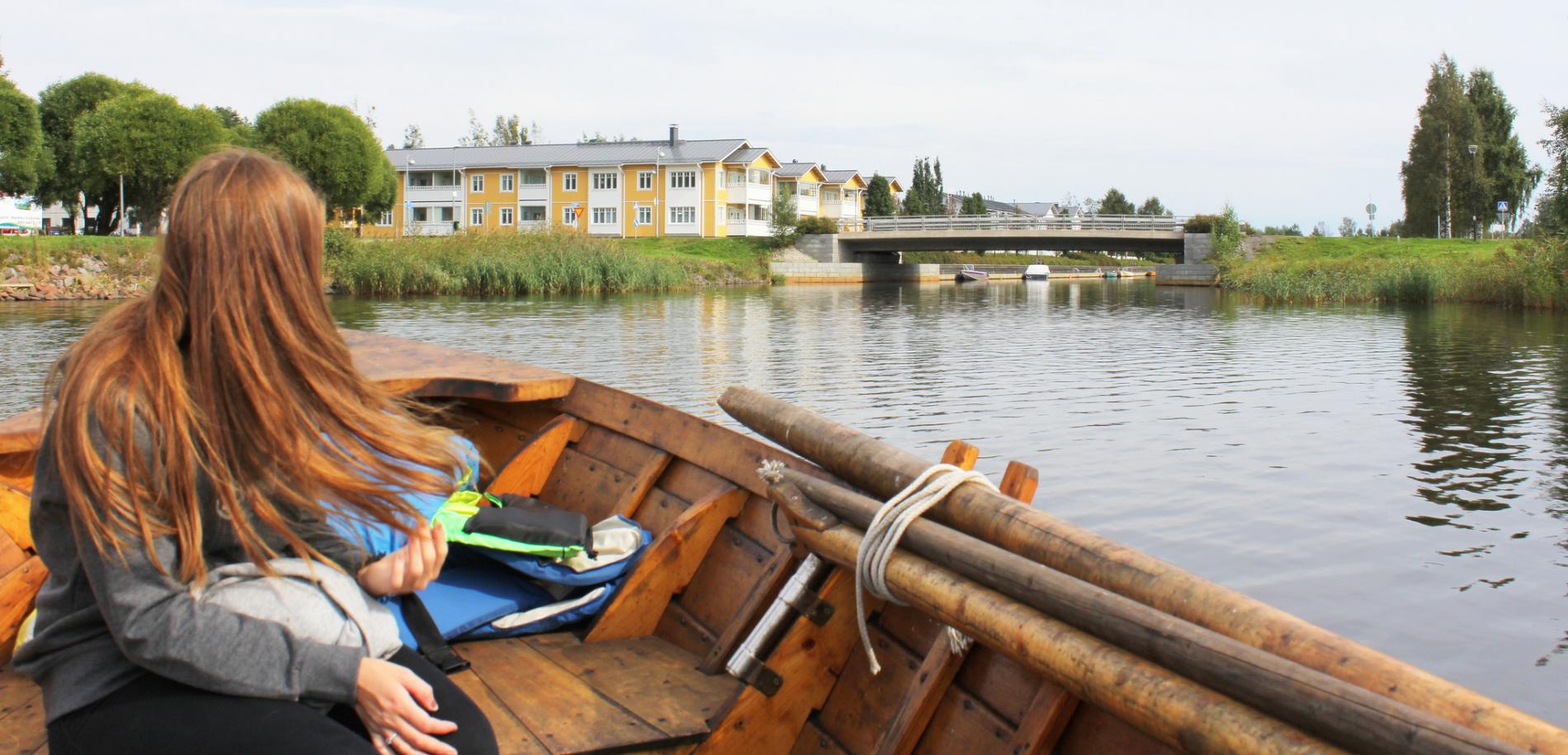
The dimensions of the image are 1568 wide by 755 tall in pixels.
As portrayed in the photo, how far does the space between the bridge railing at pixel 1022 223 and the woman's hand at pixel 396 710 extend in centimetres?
5781

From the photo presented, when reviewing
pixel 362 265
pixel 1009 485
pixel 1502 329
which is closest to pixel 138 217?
pixel 362 265

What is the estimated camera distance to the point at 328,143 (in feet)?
171

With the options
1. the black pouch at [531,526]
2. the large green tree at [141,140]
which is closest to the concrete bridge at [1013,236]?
the large green tree at [141,140]

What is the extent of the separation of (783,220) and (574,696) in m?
60.2

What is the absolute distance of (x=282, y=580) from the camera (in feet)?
6.40

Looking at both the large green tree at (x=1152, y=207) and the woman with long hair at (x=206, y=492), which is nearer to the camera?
the woman with long hair at (x=206, y=492)

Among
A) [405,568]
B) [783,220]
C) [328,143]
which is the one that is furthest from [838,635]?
[783,220]

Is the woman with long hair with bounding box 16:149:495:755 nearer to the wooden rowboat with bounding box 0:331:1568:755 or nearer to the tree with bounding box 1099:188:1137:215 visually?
the wooden rowboat with bounding box 0:331:1568:755

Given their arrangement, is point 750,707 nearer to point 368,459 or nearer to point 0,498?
point 368,459

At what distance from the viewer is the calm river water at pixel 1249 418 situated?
6766 millimetres

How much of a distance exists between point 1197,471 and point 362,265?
31.1 meters

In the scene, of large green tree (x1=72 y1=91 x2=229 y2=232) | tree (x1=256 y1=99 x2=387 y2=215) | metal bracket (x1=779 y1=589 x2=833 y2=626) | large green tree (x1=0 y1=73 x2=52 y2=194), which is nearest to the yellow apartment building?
tree (x1=256 y1=99 x2=387 y2=215)

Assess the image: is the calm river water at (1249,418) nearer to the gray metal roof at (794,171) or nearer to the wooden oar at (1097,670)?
the wooden oar at (1097,670)

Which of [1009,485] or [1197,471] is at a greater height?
[1009,485]
